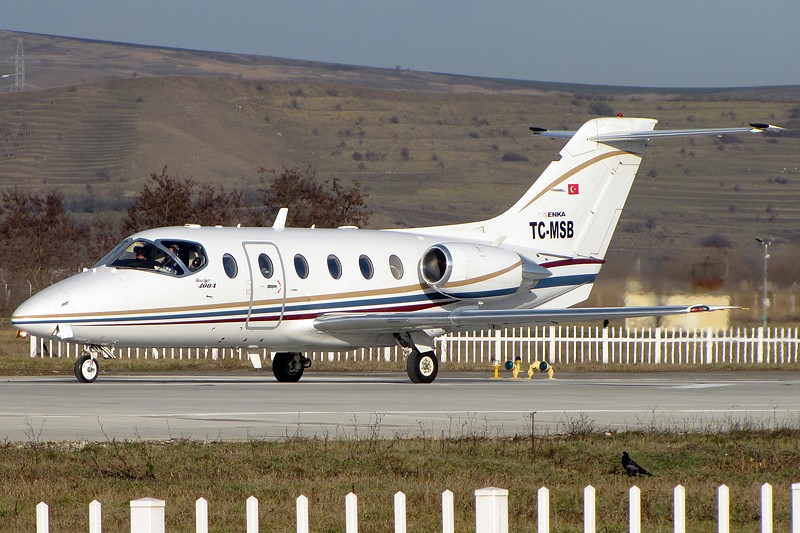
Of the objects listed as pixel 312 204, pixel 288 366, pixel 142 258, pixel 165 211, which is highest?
pixel 312 204

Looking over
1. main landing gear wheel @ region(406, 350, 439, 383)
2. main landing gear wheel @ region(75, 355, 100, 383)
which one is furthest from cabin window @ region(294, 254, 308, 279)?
main landing gear wheel @ region(75, 355, 100, 383)

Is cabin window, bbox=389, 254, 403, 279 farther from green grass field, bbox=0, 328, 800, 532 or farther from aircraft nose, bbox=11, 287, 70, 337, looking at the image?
green grass field, bbox=0, 328, 800, 532

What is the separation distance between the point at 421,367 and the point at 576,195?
5749 millimetres

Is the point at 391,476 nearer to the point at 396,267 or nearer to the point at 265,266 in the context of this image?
the point at 265,266

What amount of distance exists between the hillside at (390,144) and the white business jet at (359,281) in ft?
281

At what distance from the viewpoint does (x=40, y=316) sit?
2217cm

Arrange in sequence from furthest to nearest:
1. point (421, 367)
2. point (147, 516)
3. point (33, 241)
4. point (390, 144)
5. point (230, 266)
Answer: point (390, 144) < point (33, 241) < point (421, 367) < point (230, 266) < point (147, 516)

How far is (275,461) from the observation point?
11.9 meters

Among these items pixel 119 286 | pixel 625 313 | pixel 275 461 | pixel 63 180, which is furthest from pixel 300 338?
pixel 63 180

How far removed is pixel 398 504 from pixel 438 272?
20.3 m

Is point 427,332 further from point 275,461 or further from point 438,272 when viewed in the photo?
point 275,461

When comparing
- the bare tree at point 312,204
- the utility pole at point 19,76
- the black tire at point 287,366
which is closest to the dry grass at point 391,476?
the black tire at point 287,366

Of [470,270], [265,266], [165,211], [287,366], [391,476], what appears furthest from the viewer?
[165,211]

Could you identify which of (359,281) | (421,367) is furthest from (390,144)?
(421,367)
